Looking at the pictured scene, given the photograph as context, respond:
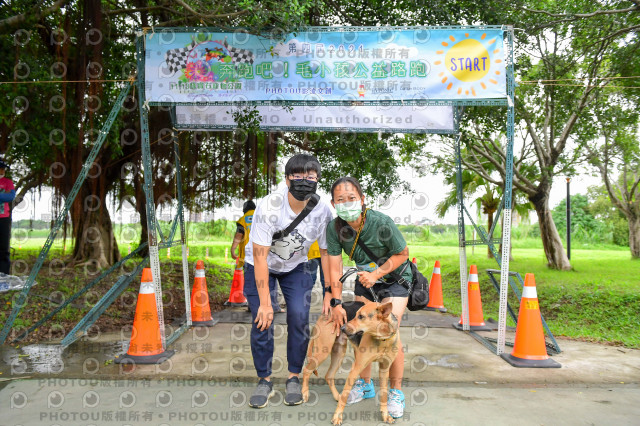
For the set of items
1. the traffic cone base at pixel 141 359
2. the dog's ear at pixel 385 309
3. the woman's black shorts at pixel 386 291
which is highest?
the woman's black shorts at pixel 386 291

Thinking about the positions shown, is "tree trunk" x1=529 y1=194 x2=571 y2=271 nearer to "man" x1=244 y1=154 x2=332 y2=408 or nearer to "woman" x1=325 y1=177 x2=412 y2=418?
"woman" x1=325 y1=177 x2=412 y2=418

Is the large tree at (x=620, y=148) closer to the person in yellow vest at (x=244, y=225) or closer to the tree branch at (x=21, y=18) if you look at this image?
the person in yellow vest at (x=244, y=225)

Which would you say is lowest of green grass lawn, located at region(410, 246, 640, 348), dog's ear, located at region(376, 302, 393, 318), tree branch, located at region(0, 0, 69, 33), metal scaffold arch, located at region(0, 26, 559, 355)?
green grass lawn, located at region(410, 246, 640, 348)

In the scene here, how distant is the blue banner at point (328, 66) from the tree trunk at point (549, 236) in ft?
31.7

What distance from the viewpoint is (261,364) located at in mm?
3553

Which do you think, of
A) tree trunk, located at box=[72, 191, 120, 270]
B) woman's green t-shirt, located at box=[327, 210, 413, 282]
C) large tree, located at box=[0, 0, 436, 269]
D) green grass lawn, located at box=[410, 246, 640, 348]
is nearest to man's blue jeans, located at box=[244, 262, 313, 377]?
woman's green t-shirt, located at box=[327, 210, 413, 282]

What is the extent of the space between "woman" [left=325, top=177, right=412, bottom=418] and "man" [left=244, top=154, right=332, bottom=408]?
0.23 metres

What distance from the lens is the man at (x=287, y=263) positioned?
3.39m

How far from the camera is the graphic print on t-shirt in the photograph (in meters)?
3.53

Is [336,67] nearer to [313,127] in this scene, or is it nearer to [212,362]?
[313,127]

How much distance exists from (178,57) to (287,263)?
2.86 m

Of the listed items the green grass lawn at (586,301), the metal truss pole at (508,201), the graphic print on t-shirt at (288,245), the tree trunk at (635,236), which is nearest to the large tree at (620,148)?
the tree trunk at (635,236)

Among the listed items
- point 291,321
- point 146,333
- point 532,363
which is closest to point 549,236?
point 532,363

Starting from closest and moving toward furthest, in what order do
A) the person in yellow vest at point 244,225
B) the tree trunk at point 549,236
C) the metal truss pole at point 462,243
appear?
the metal truss pole at point 462,243 < the person in yellow vest at point 244,225 < the tree trunk at point 549,236
